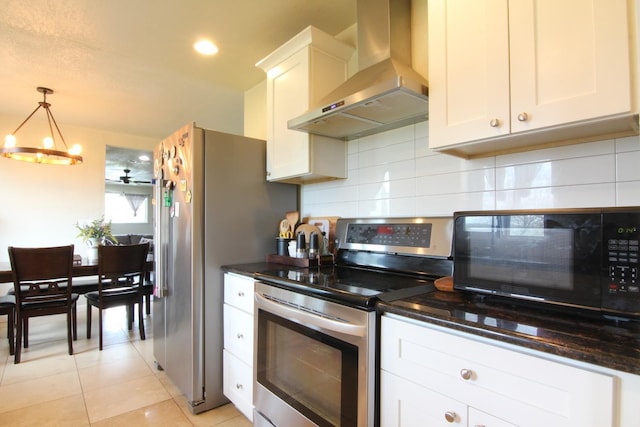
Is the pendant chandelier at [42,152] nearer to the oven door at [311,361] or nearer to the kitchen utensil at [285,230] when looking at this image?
the kitchen utensil at [285,230]

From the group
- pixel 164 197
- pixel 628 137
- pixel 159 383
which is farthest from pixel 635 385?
pixel 159 383

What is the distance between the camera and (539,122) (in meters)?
1.04

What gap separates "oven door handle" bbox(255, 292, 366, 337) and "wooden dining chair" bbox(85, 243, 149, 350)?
2.10m

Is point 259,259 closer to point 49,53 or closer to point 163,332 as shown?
point 163,332

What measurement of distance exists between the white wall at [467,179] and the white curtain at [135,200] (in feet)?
33.3

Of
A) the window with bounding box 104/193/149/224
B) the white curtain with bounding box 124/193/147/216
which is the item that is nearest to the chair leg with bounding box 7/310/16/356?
the window with bounding box 104/193/149/224

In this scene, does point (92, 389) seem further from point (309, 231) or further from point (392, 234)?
point (392, 234)

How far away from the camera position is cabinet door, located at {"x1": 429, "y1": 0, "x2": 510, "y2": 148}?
113 centimetres

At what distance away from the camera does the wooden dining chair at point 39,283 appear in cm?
270

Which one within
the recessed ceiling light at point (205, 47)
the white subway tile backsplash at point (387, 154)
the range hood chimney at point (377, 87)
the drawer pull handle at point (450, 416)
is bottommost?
the drawer pull handle at point (450, 416)

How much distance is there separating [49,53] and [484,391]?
134 inches

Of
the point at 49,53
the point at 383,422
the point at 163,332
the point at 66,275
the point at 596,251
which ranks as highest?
the point at 49,53

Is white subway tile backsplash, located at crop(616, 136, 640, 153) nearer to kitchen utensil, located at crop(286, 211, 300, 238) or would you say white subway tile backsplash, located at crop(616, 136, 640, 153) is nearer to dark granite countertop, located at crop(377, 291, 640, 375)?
dark granite countertop, located at crop(377, 291, 640, 375)

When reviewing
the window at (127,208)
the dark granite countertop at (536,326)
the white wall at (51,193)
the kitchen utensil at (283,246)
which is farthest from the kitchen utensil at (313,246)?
the window at (127,208)
